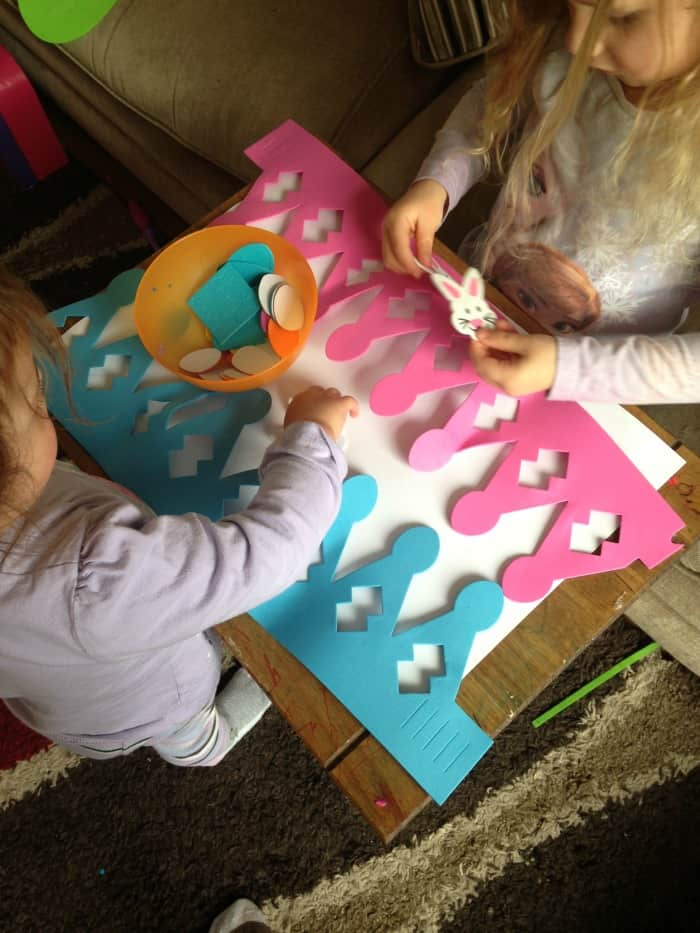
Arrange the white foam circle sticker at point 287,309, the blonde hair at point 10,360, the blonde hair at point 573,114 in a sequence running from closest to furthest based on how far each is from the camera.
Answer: the blonde hair at point 10,360, the blonde hair at point 573,114, the white foam circle sticker at point 287,309

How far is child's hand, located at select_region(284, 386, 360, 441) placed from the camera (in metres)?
0.63

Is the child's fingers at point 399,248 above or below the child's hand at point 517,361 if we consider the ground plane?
above

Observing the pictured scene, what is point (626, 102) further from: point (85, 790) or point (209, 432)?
point (85, 790)

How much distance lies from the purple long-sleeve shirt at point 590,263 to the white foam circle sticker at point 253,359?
Result: 0.88ft

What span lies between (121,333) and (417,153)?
551mm

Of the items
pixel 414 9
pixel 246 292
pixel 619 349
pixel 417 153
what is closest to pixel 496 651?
pixel 619 349

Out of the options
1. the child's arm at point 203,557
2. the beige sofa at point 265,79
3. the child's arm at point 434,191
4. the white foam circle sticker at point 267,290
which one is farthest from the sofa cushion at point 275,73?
the child's arm at point 203,557

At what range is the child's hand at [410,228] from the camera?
710 mm

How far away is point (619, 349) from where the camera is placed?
641 mm

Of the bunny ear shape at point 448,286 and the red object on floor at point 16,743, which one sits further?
the red object on floor at point 16,743

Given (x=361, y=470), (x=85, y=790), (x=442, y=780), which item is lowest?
(x=85, y=790)

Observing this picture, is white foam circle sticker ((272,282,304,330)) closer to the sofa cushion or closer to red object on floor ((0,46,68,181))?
the sofa cushion

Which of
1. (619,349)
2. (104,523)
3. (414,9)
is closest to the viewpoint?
(104,523)

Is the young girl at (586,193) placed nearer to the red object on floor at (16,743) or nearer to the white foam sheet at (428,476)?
the white foam sheet at (428,476)
